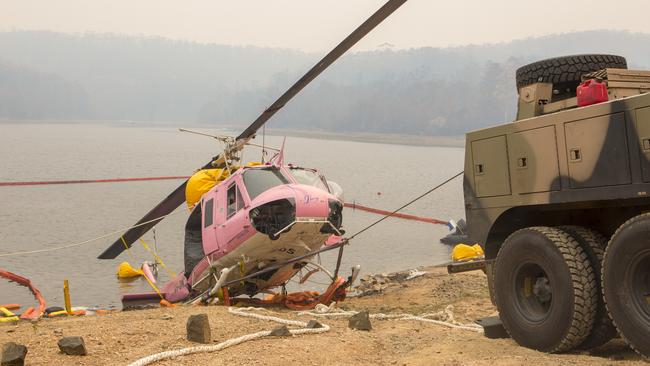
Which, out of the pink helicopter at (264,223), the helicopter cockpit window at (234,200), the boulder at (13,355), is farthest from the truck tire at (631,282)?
the helicopter cockpit window at (234,200)

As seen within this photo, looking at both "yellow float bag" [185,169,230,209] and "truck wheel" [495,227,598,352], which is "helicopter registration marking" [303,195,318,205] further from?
"truck wheel" [495,227,598,352]

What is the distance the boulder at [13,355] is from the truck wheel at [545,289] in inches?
186

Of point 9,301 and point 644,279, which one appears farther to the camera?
point 9,301

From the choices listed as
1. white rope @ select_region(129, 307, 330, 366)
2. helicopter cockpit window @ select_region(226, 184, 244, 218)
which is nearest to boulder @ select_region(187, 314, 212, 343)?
white rope @ select_region(129, 307, 330, 366)

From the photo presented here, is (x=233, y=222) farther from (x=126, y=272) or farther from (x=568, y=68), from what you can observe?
(x=126, y=272)

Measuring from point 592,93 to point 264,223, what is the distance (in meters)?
8.24

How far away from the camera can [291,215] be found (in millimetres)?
13023

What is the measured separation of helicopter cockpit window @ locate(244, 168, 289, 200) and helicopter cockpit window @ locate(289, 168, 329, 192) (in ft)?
1.25

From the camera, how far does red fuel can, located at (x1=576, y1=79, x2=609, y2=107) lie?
6.20m

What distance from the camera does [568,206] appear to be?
21.1 ft

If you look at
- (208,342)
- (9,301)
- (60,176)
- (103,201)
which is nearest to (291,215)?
(208,342)

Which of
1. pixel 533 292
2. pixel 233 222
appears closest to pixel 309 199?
pixel 233 222

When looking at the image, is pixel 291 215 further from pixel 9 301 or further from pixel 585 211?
pixel 9 301

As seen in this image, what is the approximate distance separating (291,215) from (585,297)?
764cm
